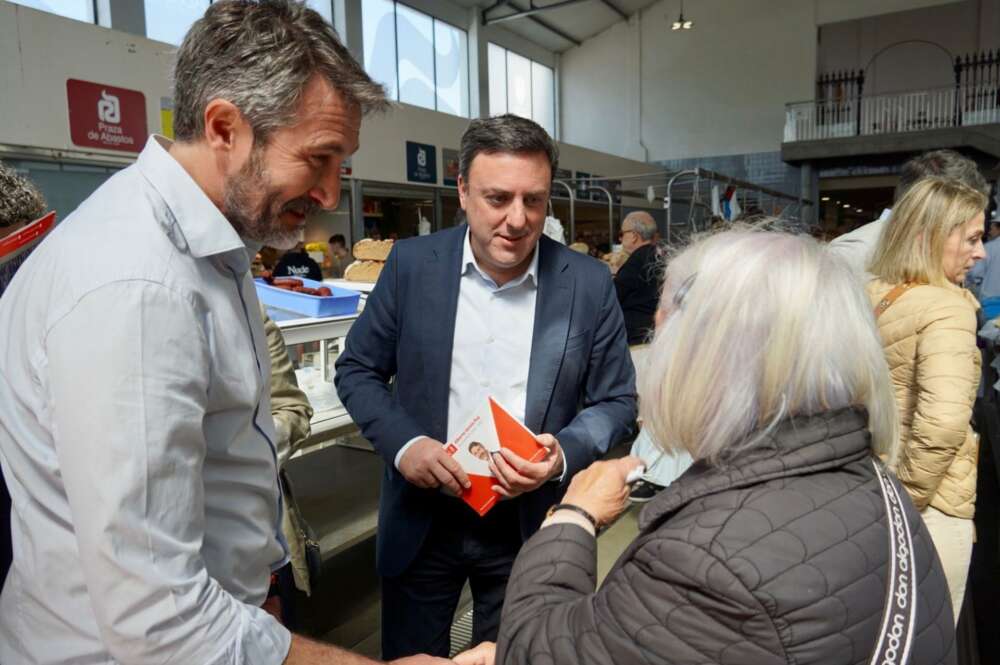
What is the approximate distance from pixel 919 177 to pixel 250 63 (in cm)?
295

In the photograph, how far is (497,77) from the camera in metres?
16.5

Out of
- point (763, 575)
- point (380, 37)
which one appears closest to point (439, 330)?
point (763, 575)

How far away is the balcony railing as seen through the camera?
53.1 ft

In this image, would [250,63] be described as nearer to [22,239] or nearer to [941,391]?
[22,239]

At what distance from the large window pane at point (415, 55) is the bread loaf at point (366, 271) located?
10448 mm

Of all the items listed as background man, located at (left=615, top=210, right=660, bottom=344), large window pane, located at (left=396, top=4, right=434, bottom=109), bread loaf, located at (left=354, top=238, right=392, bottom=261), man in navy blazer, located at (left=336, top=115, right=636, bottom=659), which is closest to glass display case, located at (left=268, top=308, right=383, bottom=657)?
bread loaf, located at (left=354, top=238, right=392, bottom=261)

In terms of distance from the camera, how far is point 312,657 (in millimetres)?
957

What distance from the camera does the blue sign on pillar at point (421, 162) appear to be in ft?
34.5

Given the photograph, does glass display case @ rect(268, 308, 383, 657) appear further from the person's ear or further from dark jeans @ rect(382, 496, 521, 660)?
the person's ear

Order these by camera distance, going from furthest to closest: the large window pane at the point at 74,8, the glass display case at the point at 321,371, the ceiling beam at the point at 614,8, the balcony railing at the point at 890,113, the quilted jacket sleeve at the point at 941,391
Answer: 1. the ceiling beam at the point at 614,8
2. the balcony railing at the point at 890,113
3. the large window pane at the point at 74,8
4. the glass display case at the point at 321,371
5. the quilted jacket sleeve at the point at 941,391

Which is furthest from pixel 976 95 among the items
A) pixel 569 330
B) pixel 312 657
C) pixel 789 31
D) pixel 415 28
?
pixel 312 657

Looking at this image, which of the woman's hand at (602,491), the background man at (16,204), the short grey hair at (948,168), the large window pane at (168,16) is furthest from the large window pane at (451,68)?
the woman's hand at (602,491)

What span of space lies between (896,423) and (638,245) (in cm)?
506

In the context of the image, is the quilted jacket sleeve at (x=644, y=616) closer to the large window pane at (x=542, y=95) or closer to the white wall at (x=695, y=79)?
the large window pane at (x=542, y=95)
